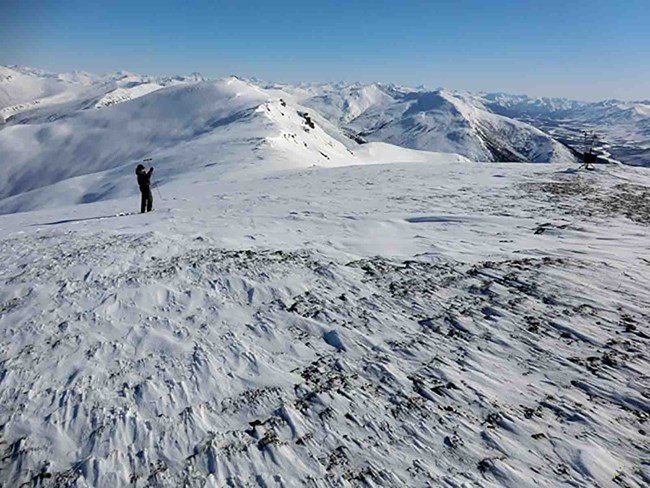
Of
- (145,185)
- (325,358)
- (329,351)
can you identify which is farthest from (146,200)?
(325,358)

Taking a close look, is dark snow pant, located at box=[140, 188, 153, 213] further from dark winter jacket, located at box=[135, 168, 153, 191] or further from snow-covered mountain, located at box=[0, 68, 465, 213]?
snow-covered mountain, located at box=[0, 68, 465, 213]

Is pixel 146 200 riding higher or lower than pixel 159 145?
higher

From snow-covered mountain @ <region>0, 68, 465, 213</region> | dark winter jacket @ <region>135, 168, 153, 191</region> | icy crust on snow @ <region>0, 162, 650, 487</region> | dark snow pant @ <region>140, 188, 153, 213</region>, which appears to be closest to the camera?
icy crust on snow @ <region>0, 162, 650, 487</region>

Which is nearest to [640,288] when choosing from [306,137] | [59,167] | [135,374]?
[135,374]

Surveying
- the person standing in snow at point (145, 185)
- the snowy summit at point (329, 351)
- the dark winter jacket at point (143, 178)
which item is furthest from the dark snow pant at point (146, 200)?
the snowy summit at point (329, 351)

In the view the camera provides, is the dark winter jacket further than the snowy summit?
Yes

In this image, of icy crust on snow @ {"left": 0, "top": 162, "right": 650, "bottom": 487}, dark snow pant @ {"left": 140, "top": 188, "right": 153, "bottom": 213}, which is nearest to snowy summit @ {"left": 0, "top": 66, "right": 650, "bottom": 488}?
icy crust on snow @ {"left": 0, "top": 162, "right": 650, "bottom": 487}

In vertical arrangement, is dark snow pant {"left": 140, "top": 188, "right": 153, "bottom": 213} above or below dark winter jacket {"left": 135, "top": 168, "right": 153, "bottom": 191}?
below

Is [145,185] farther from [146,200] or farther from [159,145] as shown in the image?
[159,145]

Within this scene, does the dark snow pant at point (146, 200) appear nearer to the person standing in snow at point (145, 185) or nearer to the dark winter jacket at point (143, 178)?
the person standing in snow at point (145, 185)
